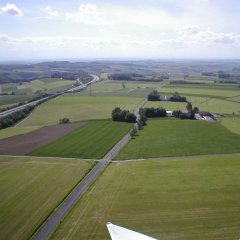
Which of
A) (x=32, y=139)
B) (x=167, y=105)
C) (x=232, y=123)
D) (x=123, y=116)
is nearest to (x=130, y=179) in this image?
(x=32, y=139)

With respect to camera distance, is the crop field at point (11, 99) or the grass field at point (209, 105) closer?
the grass field at point (209, 105)

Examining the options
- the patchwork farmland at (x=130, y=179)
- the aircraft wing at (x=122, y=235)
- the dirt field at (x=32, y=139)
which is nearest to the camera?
the aircraft wing at (x=122, y=235)

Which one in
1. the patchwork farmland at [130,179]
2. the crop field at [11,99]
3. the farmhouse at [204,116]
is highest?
the patchwork farmland at [130,179]

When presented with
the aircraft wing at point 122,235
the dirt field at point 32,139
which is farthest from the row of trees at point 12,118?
the aircraft wing at point 122,235

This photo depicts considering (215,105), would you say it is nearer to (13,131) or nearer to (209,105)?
(209,105)

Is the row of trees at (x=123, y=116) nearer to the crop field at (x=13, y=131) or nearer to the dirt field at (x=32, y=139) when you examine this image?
the dirt field at (x=32, y=139)

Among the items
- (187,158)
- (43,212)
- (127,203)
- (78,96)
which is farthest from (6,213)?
(78,96)
